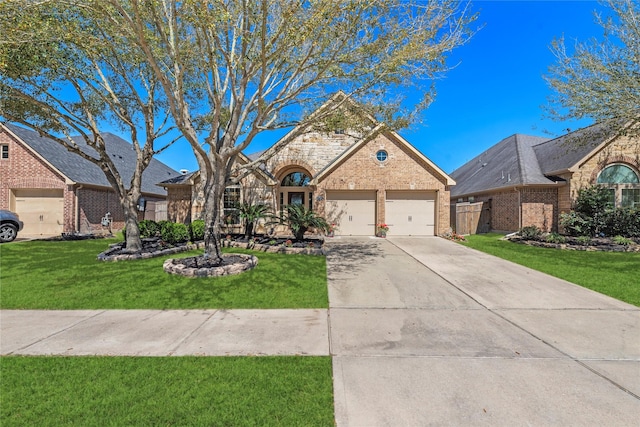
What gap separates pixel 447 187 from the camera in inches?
629

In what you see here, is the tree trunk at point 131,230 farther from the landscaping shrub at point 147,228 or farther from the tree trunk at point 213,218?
the tree trunk at point 213,218

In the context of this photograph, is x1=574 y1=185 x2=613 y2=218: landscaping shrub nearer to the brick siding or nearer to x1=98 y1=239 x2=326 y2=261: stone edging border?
x1=98 y1=239 x2=326 y2=261: stone edging border

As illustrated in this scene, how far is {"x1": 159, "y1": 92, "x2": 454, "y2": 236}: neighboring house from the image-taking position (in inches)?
620

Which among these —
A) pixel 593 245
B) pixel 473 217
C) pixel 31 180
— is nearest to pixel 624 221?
pixel 593 245

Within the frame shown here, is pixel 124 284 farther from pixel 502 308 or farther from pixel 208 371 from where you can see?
pixel 502 308

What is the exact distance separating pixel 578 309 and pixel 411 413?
4.75 meters

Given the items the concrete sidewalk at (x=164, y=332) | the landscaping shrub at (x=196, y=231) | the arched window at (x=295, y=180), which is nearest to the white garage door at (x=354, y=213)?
the arched window at (x=295, y=180)

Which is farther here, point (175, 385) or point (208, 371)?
point (208, 371)

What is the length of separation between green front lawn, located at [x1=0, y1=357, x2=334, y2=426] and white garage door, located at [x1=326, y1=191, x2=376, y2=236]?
1304cm

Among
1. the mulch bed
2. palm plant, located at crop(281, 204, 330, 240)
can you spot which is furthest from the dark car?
the mulch bed

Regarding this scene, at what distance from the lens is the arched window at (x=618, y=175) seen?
15.5 meters

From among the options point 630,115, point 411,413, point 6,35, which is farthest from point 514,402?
point 630,115

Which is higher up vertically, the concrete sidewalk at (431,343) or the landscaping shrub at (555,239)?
the landscaping shrub at (555,239)

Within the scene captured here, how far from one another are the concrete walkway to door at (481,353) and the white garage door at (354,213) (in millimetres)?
9163
